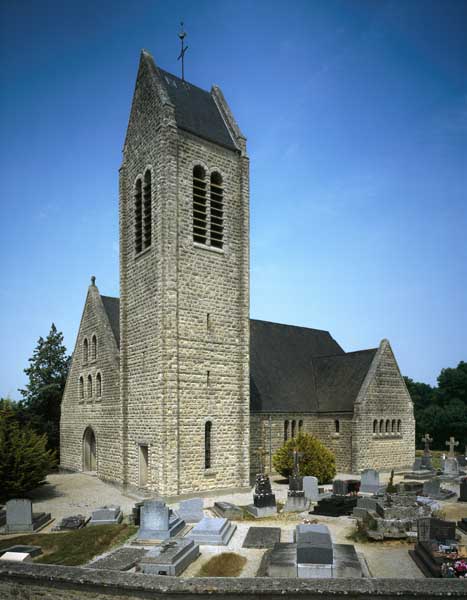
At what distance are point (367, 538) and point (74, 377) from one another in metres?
21.0

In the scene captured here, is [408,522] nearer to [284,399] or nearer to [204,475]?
[204,475]

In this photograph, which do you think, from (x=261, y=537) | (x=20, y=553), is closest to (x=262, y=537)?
(x=261, y=537)

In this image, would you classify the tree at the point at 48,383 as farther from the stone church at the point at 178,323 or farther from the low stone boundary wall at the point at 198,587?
the low stone boundary wall at the point at 198,587

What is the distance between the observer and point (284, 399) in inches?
1233

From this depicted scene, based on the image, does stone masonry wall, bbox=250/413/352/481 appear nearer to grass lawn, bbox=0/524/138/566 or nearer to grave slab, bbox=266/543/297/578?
grass lawn, bbox=0/524/138/566

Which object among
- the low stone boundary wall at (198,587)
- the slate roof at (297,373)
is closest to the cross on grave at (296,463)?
the slate roof at (297,373)

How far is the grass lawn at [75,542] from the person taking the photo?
Result: 13.9m

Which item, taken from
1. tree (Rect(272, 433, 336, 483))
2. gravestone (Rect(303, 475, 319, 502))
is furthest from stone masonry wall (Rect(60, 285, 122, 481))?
gravestone (Rect(303, 475, 319, 502))

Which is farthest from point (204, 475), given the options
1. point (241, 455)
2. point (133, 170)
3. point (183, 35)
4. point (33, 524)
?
point (183, 35)

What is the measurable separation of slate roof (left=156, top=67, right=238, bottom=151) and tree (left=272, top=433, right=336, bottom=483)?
14291mm

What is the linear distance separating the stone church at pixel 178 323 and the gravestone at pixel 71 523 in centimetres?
356

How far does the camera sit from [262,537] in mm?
15492

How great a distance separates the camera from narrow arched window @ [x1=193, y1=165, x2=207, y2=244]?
2369 centimetres

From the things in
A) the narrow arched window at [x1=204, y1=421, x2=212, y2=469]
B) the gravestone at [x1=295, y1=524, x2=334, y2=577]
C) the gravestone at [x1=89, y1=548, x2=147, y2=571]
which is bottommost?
the gravestone at [x1=89, y1=548, x2=147, y2=571]
